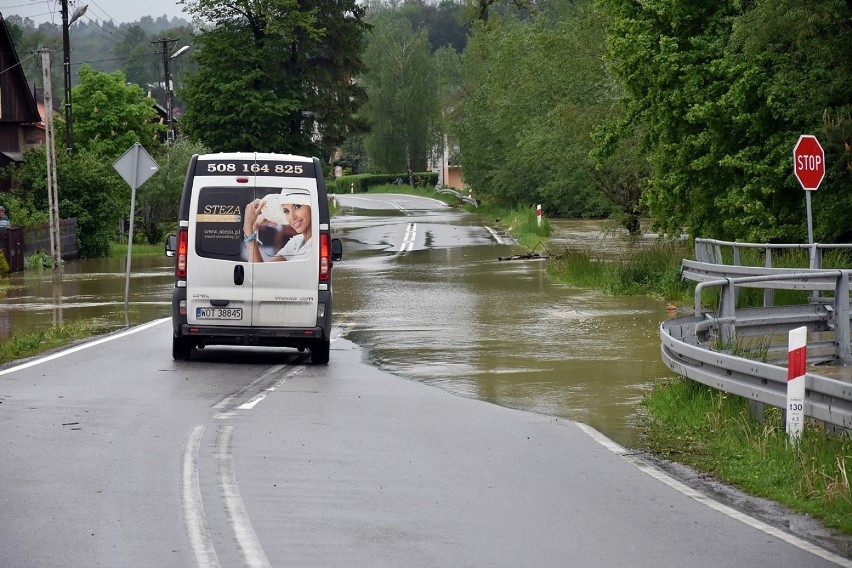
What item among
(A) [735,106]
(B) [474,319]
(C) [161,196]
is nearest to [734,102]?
(A) [735,106]

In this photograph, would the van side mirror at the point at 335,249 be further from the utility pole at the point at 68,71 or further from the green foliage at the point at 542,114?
the utility pole at the point at 68,71

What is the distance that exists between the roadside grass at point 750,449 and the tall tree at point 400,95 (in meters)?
115

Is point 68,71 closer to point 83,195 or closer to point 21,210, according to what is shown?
point 83,195

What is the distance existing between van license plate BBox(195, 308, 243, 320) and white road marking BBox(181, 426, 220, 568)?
5.12m

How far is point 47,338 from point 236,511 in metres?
11.7

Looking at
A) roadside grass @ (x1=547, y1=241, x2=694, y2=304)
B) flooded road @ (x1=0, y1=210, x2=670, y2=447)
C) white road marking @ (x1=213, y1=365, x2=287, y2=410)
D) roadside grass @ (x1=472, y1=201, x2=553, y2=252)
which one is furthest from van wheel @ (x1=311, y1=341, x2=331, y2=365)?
roadside grass @ (x1=472, y1=201, x2=553, y2=252)

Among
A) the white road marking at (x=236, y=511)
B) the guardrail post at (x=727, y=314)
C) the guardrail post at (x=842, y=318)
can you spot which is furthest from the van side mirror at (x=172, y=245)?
the guardrail post at (x=842, y=318)

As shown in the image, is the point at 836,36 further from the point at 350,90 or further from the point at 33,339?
the point at 350,90

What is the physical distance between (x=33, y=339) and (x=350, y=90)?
49.8m

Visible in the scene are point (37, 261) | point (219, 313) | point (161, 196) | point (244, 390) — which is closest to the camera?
point (244, 390)

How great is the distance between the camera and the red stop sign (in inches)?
909

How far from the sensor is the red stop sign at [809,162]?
23.1m

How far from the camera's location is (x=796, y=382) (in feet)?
29.6

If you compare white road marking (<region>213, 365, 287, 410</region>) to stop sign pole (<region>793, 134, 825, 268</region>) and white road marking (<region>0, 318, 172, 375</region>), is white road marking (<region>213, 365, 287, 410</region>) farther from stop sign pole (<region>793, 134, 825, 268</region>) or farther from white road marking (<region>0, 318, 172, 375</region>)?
stop sign pole (<region>793, 134, 825, 268</region>)
